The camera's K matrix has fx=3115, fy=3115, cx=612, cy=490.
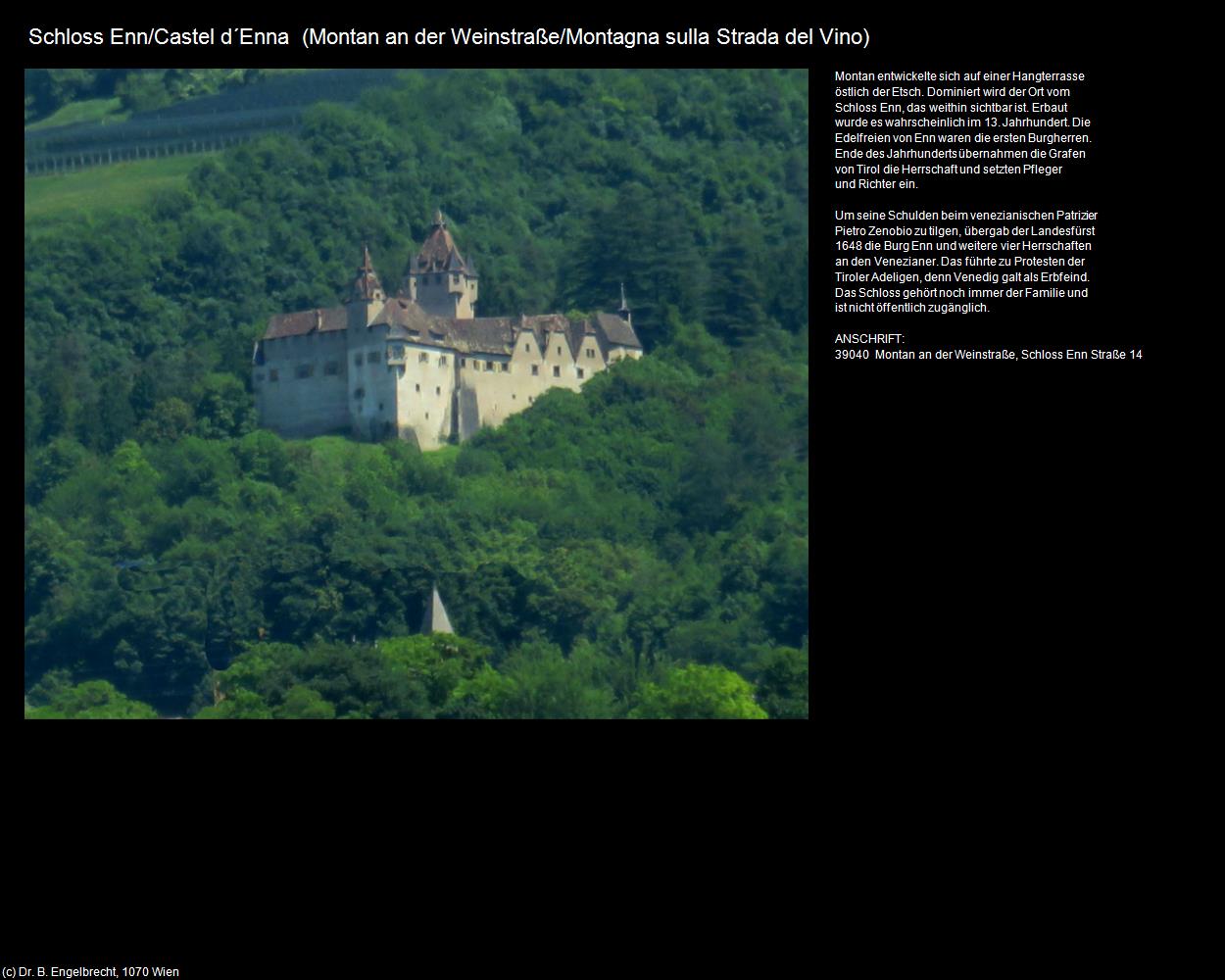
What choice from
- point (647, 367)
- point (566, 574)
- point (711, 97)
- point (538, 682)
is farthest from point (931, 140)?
point (711, 97)

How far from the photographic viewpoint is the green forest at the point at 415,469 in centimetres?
5309

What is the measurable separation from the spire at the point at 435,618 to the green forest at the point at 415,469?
14.9 inches

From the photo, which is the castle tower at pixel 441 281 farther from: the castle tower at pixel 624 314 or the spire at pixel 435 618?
the spire at pixel 435 618

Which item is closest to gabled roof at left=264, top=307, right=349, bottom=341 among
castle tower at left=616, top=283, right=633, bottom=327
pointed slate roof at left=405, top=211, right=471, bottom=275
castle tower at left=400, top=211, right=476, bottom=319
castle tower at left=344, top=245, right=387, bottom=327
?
castle tower at left=344, top=245, right=387, bottom=327

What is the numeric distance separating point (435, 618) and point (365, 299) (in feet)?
33.8

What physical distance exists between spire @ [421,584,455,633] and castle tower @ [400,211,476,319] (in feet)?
40.8

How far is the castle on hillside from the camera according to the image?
200ft

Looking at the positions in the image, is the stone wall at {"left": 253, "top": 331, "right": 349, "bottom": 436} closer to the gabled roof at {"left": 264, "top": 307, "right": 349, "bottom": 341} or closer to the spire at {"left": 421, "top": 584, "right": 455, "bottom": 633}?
the gabled roof at {"left": 264, "top": 307, "right": 349, "bottom": 341}

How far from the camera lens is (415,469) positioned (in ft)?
197

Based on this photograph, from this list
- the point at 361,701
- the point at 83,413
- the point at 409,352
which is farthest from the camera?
the point at 83,413

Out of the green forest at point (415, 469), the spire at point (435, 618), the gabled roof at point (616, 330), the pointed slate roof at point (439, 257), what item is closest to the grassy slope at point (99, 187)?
the green forest at point (415, 469)

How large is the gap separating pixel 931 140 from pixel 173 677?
119 ft

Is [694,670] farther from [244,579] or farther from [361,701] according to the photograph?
[244,579]

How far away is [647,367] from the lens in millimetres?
66938
